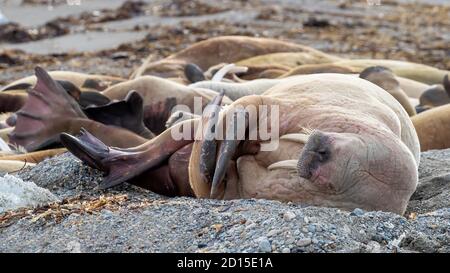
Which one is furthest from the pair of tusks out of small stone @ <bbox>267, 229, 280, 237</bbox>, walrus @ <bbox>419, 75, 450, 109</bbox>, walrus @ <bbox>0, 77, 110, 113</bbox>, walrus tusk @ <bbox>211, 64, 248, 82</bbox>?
walrus @ <bbox>419, 75, 450, 109</bbox>

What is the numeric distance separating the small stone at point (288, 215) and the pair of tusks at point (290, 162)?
17.6 inches

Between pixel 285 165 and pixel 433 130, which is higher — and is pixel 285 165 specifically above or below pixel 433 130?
above

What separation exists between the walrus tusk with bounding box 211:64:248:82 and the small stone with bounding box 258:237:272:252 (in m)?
4.78

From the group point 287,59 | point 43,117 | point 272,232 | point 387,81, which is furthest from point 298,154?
point 287,59

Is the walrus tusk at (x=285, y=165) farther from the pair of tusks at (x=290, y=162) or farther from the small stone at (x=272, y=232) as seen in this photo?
the small stone at (x=272, y=232)

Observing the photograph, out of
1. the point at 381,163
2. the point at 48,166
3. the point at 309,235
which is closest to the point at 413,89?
the point at 48,166

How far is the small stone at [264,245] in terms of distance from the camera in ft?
10.9

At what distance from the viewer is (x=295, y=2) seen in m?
18.1

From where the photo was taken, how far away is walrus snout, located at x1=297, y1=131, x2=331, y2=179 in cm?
379

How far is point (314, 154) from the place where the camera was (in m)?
3.79

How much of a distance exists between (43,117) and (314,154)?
2.94 meters

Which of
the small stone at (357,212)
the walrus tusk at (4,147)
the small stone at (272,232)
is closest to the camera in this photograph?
the small stone at (272,232)

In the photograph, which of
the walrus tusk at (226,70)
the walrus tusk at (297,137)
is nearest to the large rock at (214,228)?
the walrus tusk at (297,137)

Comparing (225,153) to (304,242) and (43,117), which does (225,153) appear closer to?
(304,242)
